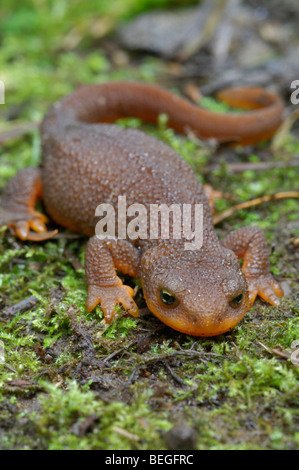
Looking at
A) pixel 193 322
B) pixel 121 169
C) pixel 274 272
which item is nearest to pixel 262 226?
pixel 274 272

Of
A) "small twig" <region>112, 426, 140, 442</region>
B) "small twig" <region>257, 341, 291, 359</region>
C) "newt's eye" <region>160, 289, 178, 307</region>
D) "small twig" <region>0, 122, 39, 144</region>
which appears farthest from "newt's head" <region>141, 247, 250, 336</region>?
"small twig" <region>0, 122, 39, 144</region>

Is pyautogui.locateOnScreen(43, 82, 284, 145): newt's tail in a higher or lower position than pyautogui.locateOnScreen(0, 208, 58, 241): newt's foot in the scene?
higher

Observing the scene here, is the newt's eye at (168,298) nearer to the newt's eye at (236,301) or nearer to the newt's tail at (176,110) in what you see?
the newt's eye at (236,301)

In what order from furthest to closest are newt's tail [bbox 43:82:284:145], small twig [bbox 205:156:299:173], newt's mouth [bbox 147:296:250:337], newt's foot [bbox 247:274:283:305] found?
newt's tail [bbox 43:82:284:145] < small twig [bbox 205:156:299:173] < newt's foot [bbox 247:274:283:305] < newt's mouth [bbox 147:296:250:337]

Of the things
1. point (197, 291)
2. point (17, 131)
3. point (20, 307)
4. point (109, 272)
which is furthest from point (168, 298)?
point (17, 131)

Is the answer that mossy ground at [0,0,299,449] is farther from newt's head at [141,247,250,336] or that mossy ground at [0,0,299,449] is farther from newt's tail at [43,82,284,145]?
newt's tail at [43,82,284,145]

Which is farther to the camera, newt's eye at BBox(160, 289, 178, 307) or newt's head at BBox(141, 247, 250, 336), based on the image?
newt's eye at BBox(160, 289, 178, 307)
